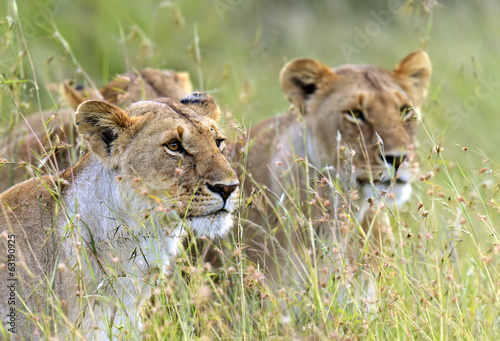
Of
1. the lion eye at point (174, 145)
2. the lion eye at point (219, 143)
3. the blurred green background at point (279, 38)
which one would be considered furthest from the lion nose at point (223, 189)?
the blurred green background at point (279, 38)

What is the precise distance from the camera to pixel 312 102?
4426mm

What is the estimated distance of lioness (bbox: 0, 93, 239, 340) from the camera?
9.64 feet

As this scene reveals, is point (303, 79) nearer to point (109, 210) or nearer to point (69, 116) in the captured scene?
point (69, 116)

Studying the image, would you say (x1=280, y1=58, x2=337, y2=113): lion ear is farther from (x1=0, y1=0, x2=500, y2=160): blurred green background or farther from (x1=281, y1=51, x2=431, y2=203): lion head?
(x1=0, y1=0, x2=500, y2=160): blurred green background

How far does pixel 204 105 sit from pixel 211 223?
0.66m

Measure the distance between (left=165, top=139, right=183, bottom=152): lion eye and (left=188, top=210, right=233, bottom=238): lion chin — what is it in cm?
27

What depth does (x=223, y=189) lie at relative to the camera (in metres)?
2.99

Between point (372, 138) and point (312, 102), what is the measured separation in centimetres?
48

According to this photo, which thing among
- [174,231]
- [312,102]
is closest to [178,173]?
[174,231]

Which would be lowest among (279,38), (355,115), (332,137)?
(279,38)

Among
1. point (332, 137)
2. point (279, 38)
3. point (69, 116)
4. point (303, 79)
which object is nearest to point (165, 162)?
point (332, 137)

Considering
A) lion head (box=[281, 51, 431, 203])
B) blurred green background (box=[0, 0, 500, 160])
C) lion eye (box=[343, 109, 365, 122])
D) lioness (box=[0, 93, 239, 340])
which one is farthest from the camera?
blurred green background (box=[0, 0, 500, 160])

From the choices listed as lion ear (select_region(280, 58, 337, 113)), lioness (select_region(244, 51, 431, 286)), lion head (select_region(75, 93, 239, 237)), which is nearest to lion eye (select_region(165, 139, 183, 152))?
lion head (select_region(75, 93, 239, 237))

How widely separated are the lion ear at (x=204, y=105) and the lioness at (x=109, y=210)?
0.28m
